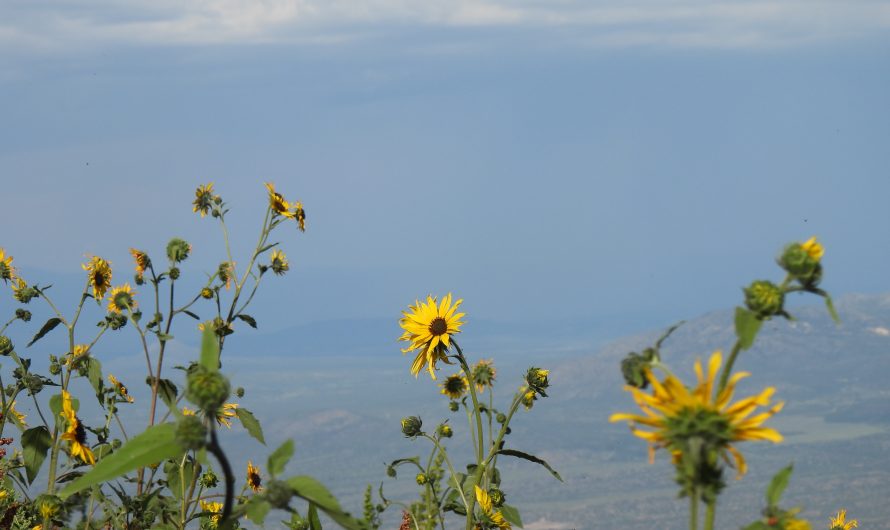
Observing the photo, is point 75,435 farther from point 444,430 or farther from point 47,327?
point 444,430

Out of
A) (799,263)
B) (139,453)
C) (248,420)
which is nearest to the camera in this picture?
(139,453)

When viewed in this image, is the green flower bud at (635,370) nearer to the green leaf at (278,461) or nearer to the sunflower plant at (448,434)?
the green leaf at (278,461)

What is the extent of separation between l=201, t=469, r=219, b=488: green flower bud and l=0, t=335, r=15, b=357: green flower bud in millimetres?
1202

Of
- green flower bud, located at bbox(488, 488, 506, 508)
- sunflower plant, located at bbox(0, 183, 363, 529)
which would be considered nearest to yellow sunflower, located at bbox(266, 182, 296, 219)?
sunflower plant, located at bbox(0, 183, 363, 529)

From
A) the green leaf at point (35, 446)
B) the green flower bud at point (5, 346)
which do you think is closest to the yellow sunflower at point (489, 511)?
the green leaf at point (35, 446)

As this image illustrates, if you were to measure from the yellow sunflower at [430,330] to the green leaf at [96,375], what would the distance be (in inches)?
54.7

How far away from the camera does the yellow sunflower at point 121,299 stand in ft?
19.8

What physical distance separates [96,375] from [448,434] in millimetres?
1827

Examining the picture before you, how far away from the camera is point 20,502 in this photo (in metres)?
6.24

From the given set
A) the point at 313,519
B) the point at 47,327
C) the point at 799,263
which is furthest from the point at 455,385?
the point at 799,263

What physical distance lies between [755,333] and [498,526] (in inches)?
114

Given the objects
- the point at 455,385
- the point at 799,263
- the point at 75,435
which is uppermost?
the point at 455,385

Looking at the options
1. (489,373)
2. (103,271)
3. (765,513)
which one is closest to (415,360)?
(489,373)

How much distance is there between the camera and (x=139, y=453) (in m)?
2.21
